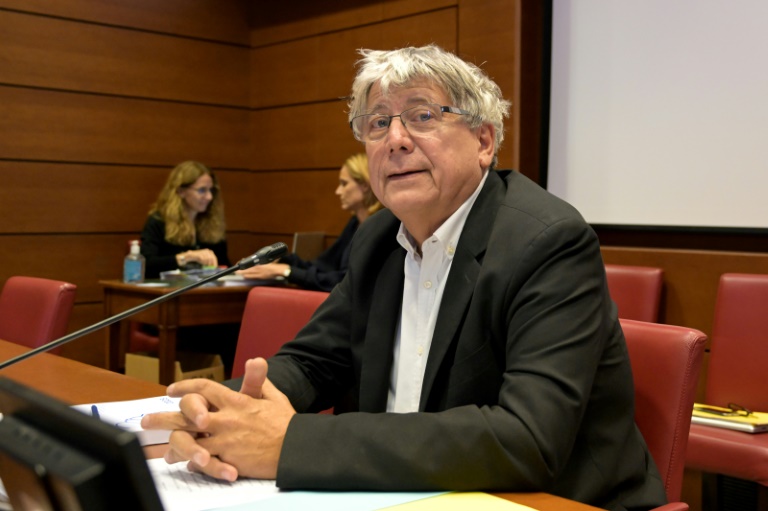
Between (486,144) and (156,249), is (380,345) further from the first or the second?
(156,249)

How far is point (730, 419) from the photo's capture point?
268cm

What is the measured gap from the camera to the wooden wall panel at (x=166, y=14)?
18.4ft

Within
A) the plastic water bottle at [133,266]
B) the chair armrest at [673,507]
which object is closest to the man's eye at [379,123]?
the chair armrest at [673,507]

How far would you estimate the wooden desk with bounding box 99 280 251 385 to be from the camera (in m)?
4.29

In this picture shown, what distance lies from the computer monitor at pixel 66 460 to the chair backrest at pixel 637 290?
303 centimetres

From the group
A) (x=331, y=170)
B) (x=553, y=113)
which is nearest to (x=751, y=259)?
(x=553, y=113)

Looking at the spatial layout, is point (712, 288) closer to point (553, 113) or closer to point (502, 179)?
point (553, 113)

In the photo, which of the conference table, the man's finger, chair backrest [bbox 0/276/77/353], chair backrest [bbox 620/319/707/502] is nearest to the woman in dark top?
chair backrest [bbox 0/276/77/353]

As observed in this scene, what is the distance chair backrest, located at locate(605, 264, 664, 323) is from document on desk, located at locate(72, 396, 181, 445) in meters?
2.24

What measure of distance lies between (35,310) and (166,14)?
386cm

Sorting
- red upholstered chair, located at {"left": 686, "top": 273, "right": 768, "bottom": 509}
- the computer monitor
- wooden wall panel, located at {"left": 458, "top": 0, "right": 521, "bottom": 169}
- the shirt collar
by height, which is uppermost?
wooden wall panel, located at {"left": 458, "top": 0, "right": 521, "bottom": 169}

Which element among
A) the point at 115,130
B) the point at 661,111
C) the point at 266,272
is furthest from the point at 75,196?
the point at 661,111

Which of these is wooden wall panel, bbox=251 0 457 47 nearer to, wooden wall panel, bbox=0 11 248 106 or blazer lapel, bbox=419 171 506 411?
wooden wall panel, bbox=0 11 248 106

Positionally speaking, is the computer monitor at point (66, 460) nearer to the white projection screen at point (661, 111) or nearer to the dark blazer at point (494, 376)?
the dark blazer at point (494, 376)
